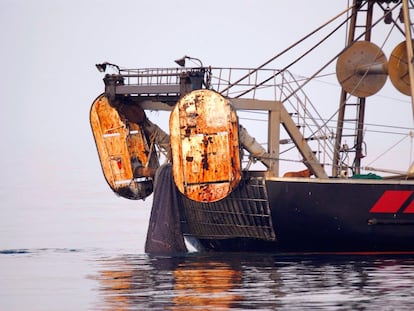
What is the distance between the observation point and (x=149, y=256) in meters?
41.3

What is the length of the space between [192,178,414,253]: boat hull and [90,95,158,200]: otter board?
16.9ft

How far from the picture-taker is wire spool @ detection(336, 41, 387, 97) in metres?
44.4

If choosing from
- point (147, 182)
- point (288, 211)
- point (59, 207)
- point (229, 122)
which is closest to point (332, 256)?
point (288, 211)

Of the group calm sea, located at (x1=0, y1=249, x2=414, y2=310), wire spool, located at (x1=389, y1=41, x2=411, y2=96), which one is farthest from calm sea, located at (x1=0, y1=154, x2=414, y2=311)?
wire spool, located at (x1=389, y1=41, x2=411, y2=96)

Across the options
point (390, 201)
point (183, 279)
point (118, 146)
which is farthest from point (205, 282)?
point (118, 146)

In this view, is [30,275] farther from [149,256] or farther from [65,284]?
[149,256]

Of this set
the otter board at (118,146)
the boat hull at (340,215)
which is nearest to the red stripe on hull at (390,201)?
the boat hull at (340,215)

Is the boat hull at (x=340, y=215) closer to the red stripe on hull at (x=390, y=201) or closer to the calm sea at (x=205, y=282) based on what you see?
the red stripe on hull at (x=390, y=201)

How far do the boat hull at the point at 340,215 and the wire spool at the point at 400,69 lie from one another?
3.99m

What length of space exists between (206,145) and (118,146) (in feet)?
17.2

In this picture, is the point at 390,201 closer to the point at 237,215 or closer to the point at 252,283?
the point at 237,215

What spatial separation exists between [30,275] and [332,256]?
7718 mm

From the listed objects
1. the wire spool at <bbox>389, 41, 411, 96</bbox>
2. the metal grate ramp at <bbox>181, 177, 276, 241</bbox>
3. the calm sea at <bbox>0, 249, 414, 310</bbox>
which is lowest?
the calm sea at <bbox>0, 249, 414, 310</bbox>

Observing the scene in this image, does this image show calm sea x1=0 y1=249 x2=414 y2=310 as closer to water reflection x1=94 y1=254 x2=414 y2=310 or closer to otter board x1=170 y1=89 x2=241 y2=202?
water reflection x1=94 y1=254 x2=414 y2=310
